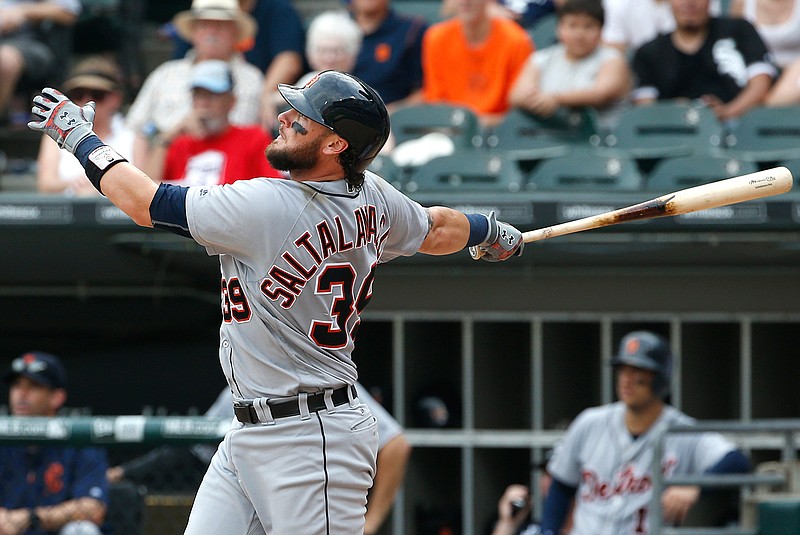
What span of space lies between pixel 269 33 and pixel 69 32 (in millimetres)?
1326

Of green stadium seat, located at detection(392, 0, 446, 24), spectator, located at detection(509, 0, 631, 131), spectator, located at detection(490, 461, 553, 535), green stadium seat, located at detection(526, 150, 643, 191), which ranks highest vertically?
green stadium seat, located at detection(392, 0, 446, 24)

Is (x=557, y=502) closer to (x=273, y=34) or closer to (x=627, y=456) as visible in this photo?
(x=627, y=456)

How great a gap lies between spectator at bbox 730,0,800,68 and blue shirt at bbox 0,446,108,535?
411 cm

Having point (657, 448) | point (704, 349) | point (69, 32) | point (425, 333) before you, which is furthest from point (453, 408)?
point (69, 32)

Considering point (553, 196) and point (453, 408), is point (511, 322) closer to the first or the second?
point (453, 408)

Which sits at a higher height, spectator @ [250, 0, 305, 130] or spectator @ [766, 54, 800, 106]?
spectator @ [250, 0, 305, 130]

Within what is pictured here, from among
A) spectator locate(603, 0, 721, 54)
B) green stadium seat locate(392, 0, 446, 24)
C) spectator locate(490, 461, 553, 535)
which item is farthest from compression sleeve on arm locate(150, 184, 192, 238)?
green stadium seat locate(392, 0, 446, 24)

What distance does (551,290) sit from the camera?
645 cm

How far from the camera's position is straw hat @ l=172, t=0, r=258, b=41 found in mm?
6785

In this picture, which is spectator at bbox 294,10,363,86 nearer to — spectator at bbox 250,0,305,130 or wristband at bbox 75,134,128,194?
spectator at bbox 250,0,305,130

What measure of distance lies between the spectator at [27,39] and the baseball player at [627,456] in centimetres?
392

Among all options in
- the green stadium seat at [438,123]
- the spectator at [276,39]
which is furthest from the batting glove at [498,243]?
the spectator at [276,39]

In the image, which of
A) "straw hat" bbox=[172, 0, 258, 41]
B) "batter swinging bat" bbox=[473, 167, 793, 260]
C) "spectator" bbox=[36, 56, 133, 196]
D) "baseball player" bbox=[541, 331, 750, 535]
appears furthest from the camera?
"straw hat" bbox=[172, 0, 258, 41]

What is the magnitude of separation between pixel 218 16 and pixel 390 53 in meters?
0.95
